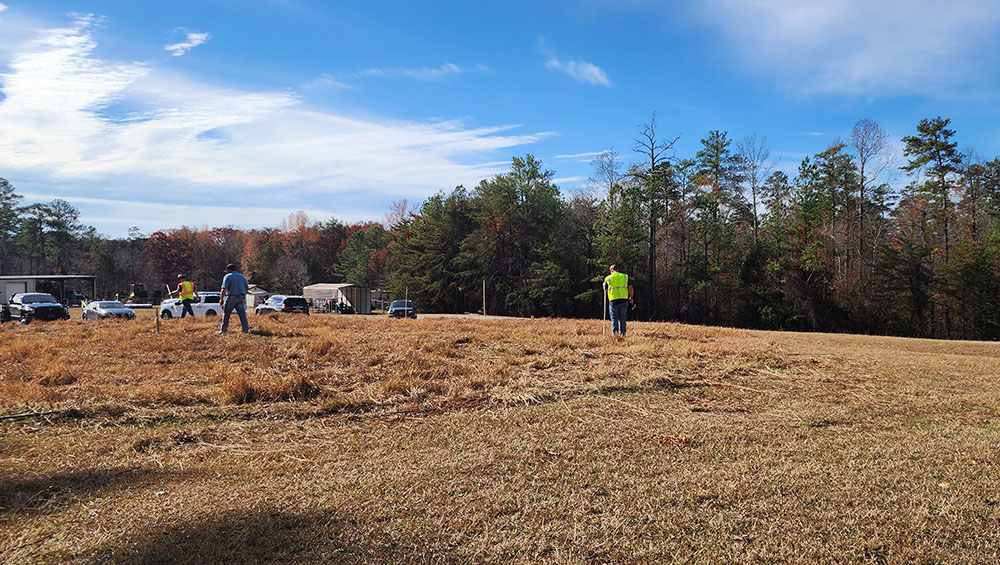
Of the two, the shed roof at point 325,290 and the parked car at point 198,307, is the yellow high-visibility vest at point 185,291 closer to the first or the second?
the parked car at point 198,307

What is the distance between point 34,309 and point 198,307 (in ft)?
20.7

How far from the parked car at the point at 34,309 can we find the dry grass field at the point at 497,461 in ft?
67.2

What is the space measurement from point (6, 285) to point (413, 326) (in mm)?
38154

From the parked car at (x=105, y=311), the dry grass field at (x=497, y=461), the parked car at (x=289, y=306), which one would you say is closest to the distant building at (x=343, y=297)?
the parked car at (x=289, y=306)

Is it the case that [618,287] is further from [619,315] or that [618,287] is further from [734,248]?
[734,248]

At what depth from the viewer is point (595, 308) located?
4575 cm

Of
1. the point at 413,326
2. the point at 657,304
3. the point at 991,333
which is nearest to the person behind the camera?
the point at 413,326

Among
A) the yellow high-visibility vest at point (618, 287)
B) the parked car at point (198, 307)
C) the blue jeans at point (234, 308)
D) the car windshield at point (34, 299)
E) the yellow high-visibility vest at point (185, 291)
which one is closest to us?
the yellow high-visibility vest at point (618, 287)

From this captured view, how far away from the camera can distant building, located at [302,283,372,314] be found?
50.1m

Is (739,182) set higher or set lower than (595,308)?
higher

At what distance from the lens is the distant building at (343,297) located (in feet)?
164

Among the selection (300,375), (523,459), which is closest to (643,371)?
(523,459)

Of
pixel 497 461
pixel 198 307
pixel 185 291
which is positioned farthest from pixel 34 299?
pixel 497 461

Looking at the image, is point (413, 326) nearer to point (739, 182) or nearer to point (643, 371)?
point (643, 371)
